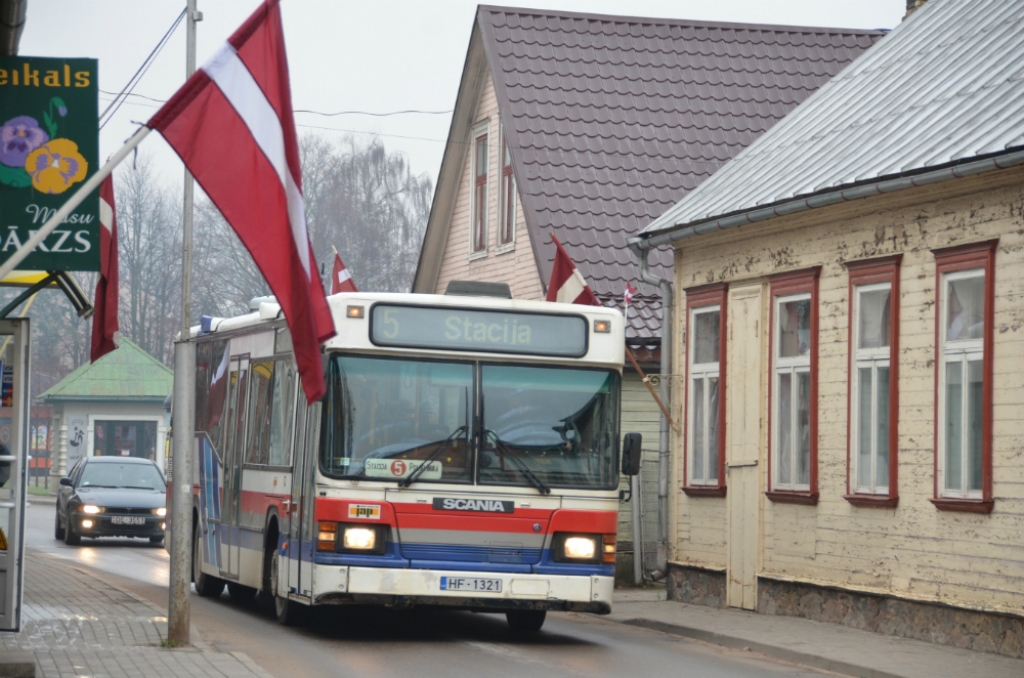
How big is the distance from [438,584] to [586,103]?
14.3 metres

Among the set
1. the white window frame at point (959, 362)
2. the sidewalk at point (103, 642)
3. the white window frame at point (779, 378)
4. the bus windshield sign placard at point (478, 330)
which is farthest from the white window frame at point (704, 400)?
the sidewalk at point (103, 642)

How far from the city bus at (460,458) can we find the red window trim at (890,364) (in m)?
2.82

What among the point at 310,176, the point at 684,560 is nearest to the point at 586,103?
the point at 684,560

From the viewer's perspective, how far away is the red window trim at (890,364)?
15166 mm

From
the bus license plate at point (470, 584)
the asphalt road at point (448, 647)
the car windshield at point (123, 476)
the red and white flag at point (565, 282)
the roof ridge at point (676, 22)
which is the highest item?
the roof ridge at point (676, 22)

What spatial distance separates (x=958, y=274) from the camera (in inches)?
569

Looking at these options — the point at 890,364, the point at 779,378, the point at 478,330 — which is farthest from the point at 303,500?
the point at 779,378

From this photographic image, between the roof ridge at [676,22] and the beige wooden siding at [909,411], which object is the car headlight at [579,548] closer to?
the beige wooden siding at [909,411]

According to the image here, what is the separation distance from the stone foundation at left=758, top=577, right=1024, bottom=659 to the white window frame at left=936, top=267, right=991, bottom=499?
102 centimetres

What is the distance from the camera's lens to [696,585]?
19.0 metres

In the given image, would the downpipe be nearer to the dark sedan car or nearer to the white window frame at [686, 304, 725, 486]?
the white window frame at [686, 304, 725, 486]

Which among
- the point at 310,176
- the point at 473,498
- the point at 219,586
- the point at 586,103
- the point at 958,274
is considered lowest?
the point at 219,586

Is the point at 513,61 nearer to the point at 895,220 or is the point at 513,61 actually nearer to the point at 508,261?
the point at 508,261

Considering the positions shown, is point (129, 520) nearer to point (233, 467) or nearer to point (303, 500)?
point (233, 467)
